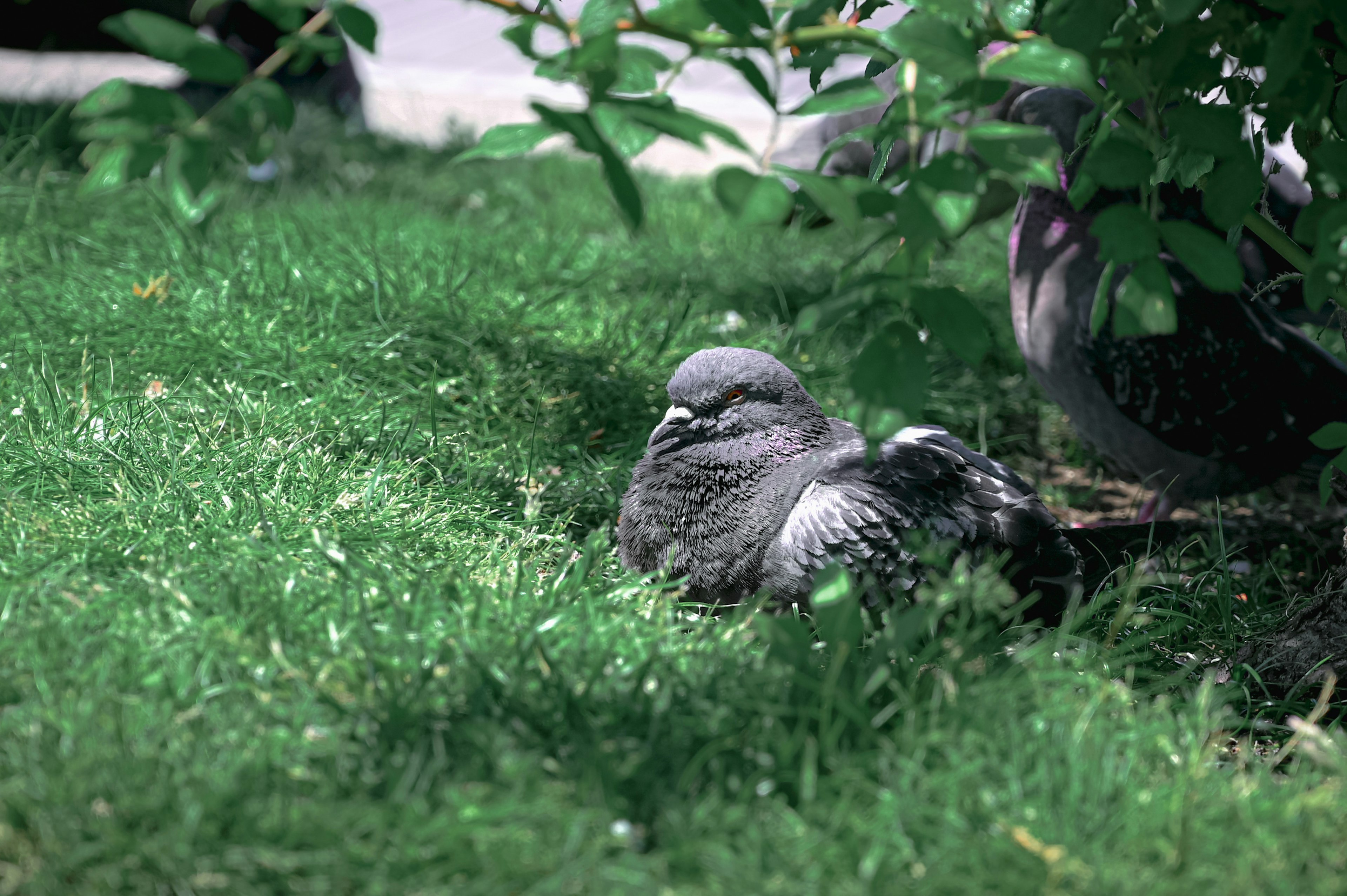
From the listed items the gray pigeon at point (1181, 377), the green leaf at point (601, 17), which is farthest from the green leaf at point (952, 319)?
the gray pigeon at point (1181, 377)

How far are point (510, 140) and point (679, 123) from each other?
0.84ft


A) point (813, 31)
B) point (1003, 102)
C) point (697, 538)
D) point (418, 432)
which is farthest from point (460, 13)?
point (813, 31)

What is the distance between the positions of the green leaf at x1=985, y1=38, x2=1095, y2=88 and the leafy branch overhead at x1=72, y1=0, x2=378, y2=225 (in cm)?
89

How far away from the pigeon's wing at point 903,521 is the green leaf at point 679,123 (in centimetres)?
127

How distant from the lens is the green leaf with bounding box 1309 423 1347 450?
202 cm

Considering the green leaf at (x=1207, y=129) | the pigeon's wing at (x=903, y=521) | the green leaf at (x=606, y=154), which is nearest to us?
the green leaf at (x=606, y=154)

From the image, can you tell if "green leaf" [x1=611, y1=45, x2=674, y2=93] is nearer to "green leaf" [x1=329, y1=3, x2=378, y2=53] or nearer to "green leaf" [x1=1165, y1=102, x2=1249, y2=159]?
"green leaf" [x1=329, y1=3, x2=378, y2=53]

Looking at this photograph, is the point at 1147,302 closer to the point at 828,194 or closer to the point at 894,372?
the point at 894,372

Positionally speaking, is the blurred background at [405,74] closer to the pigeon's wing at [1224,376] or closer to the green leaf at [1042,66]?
the pigeon's wing at [1224,376]

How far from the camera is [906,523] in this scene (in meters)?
2.61

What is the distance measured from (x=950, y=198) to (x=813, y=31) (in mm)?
314

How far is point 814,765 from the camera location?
1.82m

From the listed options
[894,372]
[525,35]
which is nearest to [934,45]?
[894,372]

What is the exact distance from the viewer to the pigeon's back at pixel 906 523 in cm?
259
